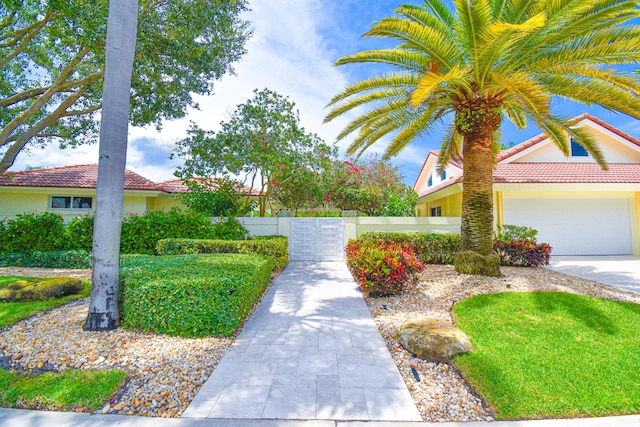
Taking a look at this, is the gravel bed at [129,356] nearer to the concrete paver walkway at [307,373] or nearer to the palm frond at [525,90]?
the concrete paver walkway at [307,373]

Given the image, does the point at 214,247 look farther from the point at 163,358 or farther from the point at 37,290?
the point at 163,358

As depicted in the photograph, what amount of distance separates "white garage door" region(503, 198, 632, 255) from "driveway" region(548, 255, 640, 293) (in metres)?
0.65

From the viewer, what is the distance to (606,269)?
9.62 metres

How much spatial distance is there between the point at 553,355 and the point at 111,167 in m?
6.70

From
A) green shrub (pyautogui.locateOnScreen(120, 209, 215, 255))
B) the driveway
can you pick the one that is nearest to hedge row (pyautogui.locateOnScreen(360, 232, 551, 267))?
the driveway

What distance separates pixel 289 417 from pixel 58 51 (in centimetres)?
1273

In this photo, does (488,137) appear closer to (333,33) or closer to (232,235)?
(333,33)

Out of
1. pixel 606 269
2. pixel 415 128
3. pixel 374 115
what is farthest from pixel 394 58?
pixel 606 269

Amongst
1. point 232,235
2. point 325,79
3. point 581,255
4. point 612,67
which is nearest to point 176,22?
point 325,79

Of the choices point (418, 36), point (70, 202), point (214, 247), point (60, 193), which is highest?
point (418, 36)

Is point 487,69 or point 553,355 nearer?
point 553,355

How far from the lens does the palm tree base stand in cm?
757

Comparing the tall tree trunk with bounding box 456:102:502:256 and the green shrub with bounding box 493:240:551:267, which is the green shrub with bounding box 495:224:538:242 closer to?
the green shrub with bounding box 493:240:551:267

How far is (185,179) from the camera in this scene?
39.8ft
